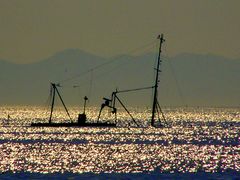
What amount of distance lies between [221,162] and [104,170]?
1964 cm

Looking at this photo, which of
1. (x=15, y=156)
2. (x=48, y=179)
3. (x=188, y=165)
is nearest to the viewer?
(x=48, y=179)

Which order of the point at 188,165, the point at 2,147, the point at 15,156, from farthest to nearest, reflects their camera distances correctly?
the point at 2,147 → the point at 15,156 → the point at 188,165

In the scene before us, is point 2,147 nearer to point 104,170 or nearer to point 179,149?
point 179,149

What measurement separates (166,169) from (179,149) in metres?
42.3

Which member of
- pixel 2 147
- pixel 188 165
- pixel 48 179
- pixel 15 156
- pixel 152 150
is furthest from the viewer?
pixel 2 147

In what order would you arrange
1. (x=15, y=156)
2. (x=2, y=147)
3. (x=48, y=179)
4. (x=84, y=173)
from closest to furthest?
(x=48, y=179), (x=84, y=173), (x=15, y=156), (x=2, y=147)

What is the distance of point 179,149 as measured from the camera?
155 metres

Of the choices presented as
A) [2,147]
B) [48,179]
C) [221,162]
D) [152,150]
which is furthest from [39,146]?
[48,179]

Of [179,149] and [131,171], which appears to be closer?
[131,171]

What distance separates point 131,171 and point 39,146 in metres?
59.5

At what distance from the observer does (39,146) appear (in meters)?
166

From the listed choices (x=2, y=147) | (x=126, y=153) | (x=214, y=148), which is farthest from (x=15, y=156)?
(x=214, y=148)

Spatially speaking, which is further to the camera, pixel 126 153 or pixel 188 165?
pixel 126 153

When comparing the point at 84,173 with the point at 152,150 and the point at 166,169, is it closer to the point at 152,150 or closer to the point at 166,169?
the point at 166,169
